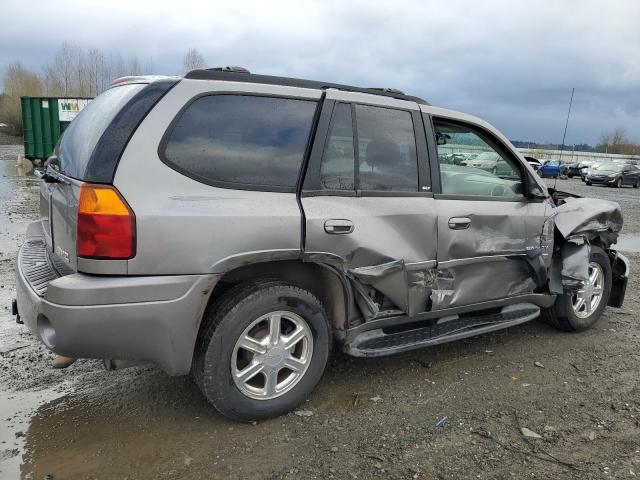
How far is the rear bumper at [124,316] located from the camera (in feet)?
Result: 8.07

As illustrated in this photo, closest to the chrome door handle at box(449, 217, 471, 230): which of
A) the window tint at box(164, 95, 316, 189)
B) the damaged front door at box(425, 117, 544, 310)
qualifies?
the damaged front door at box(425, 117, 544, 310)

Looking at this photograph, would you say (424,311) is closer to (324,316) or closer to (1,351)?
(324,316)

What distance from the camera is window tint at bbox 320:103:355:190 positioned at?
3115 mm

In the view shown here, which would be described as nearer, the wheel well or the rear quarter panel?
the rear quarter panel

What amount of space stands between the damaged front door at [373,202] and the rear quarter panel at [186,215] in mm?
265

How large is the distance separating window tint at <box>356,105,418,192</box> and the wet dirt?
4.56 ft

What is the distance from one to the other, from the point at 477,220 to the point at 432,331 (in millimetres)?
849

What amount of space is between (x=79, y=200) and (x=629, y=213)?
1685 cm

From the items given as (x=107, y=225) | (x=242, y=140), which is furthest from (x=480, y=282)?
(x=107, y=225)

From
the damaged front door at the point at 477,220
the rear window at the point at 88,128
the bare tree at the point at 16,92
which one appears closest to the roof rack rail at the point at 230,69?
the rear window at the point at 88,128

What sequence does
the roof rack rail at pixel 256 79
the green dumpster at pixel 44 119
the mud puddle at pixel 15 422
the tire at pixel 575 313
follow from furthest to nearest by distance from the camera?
the green dumpster at pixel 44 119
the tire at pixel 575 313
the roof rack rail at pixel 256 79
the mud puddle at pixel 15 422

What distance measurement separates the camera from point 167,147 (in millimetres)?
2625

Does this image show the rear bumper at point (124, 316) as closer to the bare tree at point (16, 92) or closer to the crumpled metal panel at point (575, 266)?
the crumpled metal panel at point (575, 266)

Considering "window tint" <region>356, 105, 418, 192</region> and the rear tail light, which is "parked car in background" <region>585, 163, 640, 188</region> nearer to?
"window tint" <region>356, 105, 418, 192</region>
